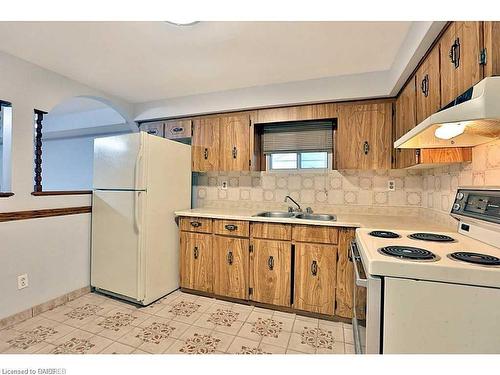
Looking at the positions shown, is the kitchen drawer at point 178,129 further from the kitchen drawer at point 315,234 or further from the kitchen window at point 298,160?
the kitchen drawer at point 315,234

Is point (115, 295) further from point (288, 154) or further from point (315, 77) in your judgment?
point (315, 77)

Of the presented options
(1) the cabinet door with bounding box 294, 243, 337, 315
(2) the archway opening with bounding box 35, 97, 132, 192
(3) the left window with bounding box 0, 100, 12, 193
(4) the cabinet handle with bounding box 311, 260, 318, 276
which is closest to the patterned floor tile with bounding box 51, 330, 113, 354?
(3) the left window with bounding box 0, 100, 12, 193

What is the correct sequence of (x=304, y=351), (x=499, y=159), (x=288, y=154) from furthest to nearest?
(x=288, y=154) → (x=304, y=351) → (x=499, y=159)

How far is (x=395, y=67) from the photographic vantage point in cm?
213

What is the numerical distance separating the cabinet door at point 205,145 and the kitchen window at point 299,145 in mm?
569

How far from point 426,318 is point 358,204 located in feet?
5.77

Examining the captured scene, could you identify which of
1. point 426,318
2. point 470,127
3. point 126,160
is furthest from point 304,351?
point 126,160

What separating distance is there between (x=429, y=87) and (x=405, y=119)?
48 centimetres

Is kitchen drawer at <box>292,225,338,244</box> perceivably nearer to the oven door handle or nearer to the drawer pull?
the oven door handle

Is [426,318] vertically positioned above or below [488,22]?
below

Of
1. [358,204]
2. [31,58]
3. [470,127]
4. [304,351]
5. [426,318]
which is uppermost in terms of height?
[31,58]

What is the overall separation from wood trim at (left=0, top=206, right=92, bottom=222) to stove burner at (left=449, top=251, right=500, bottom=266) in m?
2.95

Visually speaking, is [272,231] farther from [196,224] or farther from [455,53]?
[455,53]

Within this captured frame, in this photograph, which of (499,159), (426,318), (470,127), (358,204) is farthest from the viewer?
(358,204)
